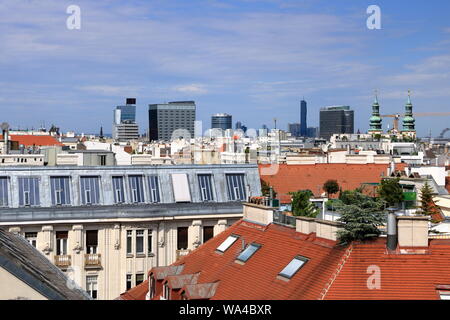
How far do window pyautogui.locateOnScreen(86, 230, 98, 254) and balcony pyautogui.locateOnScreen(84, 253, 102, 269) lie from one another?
0.31 metres

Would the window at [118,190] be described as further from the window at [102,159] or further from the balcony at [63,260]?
the window at [102,159]

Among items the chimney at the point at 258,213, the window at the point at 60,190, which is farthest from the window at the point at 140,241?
the chimney at the point at 258,213

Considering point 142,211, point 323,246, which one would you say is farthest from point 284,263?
point 142,211

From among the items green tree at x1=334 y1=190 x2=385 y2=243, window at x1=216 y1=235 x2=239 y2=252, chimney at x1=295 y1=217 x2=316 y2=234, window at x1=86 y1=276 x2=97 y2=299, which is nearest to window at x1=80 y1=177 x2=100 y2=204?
window at x1=86 y1=276 x2=97 y2=299

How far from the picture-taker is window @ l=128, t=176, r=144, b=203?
108 ft

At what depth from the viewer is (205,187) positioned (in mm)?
34375

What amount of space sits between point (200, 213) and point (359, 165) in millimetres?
48851

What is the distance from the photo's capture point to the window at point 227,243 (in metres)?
22.6

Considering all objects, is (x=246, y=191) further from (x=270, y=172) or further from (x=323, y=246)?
(x=270, y=172)

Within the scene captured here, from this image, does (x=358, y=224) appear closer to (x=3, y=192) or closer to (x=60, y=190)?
(x=60, y=190)

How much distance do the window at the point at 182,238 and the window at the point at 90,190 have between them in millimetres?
3816

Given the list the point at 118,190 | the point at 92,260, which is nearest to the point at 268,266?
Result: the point at 92,260
